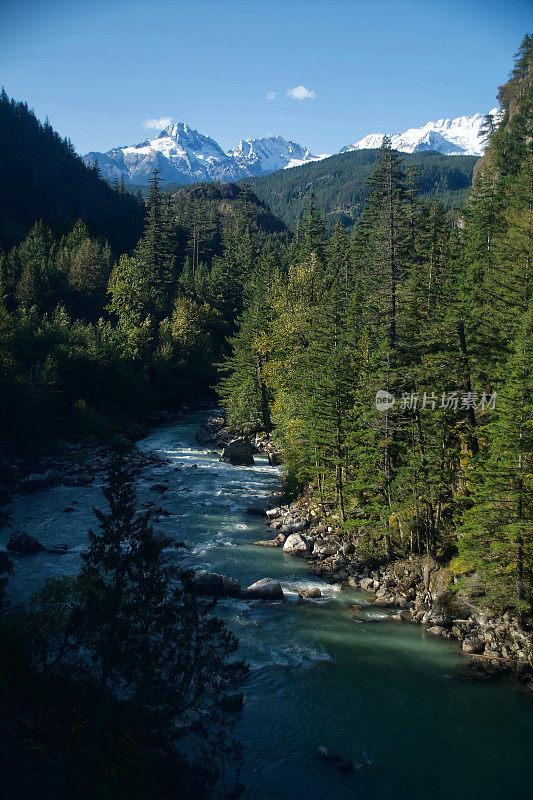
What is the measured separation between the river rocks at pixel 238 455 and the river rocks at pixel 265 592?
2199 centimetres

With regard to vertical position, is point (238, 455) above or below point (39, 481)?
above

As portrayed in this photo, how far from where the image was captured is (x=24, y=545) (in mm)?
25562

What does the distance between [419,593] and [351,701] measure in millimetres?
7499

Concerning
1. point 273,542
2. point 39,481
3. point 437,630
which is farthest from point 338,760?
point 39,481

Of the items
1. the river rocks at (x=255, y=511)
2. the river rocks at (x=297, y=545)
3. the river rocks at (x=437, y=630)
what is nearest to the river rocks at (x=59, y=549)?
the river rocks at (x=297, y=545)

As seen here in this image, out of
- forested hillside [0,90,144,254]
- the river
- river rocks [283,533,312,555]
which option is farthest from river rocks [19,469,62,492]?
forested hillside [0,90,144,254]

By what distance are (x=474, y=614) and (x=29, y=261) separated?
2810 inches

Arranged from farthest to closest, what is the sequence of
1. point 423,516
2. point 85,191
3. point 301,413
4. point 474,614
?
point 85,191
point 301,413
point 423,516
point 474,614

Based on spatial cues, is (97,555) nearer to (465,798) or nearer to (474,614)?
(465,798)

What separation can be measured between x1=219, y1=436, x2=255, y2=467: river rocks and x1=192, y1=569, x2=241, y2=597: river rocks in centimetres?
2163

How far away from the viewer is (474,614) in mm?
20922

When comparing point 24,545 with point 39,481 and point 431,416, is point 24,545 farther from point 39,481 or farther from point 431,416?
point 431,416

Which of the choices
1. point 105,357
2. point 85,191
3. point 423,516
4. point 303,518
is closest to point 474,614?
point 423,516

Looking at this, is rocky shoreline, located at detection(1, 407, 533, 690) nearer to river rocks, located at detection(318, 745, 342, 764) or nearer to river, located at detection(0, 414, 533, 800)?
river, located at detection(0, 414, 533, 800)
